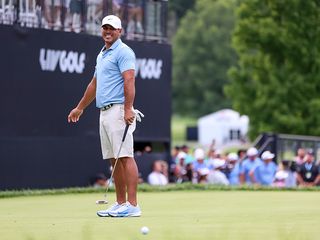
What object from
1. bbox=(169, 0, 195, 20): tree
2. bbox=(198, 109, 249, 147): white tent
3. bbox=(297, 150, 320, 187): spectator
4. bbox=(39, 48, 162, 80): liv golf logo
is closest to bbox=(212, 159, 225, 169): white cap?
bbox=(297, 150, 320, 187): spectator

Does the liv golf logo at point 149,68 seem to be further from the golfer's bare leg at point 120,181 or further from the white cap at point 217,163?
the golfer's bare leg at point 120,181

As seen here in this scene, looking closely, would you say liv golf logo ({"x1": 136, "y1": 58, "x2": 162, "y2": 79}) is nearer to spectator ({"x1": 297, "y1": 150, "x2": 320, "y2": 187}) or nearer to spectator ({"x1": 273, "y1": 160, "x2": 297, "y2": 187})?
spectator ({"x1": 273, "y1": 160, "x2": 297, "y2": 187})

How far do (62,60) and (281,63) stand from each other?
51.8 ft

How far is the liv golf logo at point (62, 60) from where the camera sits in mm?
18141

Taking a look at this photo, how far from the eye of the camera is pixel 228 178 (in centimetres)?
2175

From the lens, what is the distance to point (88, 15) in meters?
19.5

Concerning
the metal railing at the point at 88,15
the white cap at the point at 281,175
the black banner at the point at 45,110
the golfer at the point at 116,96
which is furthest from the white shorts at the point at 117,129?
the white cap at the point at 281,175

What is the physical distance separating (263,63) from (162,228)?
25.2 metres

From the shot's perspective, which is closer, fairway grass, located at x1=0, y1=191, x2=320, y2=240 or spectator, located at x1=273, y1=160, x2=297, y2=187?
fairway grass, located at x1=0, y1=191, x2=320, y2=240

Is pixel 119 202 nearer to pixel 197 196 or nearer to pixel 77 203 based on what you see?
pixel 77 203

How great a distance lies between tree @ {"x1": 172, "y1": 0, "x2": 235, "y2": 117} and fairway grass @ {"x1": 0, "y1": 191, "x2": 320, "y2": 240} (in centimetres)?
6109

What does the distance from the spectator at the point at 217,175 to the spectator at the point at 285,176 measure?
39.1 inches

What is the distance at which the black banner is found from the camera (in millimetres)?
17203

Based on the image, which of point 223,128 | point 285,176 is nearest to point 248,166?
point 285,176
